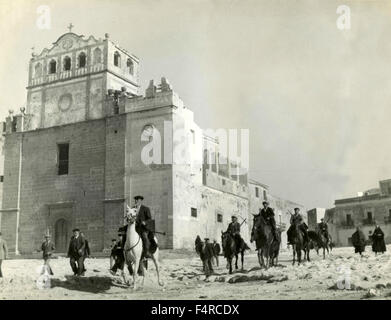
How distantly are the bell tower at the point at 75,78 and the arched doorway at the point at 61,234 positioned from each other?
15.9ft

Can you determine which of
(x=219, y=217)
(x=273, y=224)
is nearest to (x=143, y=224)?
(x=273, y=224)

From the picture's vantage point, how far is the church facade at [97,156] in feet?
70.6

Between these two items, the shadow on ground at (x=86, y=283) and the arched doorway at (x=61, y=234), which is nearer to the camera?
the shadow on ground at (x=86, y=283)

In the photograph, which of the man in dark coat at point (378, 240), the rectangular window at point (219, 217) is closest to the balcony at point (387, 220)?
the rectangular window at point (219, 217)

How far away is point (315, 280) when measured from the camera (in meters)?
10.2

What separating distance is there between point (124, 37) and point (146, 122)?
6533 mm

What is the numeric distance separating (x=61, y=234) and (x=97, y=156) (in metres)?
4.01

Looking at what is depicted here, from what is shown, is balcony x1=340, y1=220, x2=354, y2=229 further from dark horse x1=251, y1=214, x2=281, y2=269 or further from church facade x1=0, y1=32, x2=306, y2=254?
dark horse x1=251, y1=214, x2=281, y2=269

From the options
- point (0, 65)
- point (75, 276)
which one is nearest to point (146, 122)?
point (0, 65)

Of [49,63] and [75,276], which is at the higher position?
[49,63]

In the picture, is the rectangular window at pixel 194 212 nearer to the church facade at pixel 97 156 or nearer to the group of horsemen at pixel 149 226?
the church facade at pixel 97 156

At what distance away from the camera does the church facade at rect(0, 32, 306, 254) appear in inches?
847

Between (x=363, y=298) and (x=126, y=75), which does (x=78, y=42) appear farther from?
(x=363, y=298)

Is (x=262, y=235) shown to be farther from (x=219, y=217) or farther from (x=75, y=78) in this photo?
(x=75, y=78)
